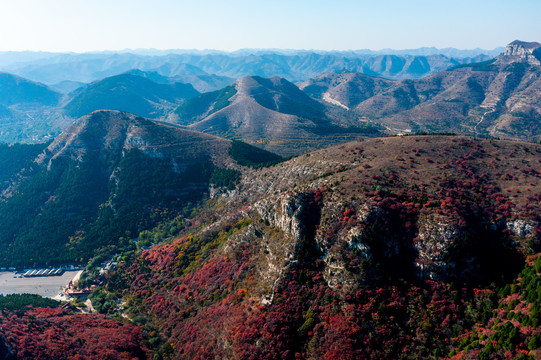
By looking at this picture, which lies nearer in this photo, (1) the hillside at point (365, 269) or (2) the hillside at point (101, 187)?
(1) the hillside at point (365, 269)

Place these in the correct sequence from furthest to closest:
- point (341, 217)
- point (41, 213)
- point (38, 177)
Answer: point (38, 177) < point (41, 213) < point (341, 217)

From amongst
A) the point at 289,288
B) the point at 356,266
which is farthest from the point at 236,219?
the point at 356,266

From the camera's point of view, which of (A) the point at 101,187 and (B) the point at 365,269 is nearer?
(B) the point at 365,269

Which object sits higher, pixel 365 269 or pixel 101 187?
pixel 365 269

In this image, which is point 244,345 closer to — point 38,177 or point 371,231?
point 371,231

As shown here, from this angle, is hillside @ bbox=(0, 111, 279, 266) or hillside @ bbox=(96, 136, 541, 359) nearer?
hillside @ bbox=(96, 136, 541, 359)
